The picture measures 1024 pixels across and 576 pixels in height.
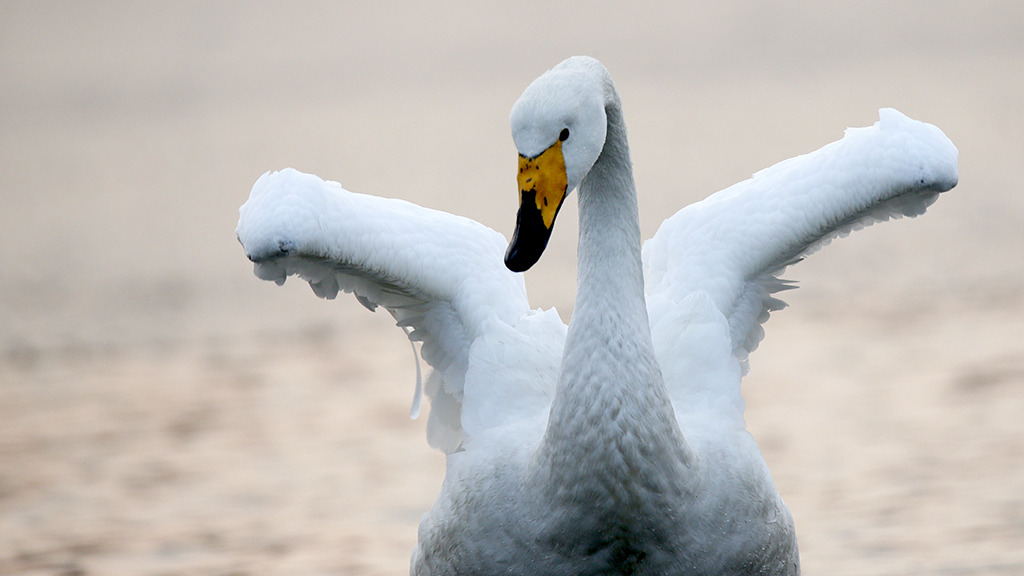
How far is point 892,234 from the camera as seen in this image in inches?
543

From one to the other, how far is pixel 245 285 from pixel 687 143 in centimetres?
526

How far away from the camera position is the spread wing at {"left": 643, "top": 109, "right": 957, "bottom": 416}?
5543 millimetres

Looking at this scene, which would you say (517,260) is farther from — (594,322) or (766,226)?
(766,226)

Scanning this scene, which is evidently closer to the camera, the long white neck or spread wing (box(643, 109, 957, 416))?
the long white neck

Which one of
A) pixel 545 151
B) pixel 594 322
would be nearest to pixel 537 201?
pixel 545 151

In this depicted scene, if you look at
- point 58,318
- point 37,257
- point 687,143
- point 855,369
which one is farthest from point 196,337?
point 687,143

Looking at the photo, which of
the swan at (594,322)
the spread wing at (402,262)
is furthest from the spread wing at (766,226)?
the spread wing at (402,262)

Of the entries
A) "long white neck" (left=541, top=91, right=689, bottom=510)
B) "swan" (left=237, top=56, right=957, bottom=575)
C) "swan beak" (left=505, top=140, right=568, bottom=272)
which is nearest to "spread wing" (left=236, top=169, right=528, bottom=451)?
"swan" (left=237, top=56, right=957, bottom=575)

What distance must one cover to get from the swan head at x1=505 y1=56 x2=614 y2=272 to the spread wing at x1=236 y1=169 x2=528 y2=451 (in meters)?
1.03

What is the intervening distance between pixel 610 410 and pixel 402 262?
1209 mm

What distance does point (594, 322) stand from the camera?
481cm

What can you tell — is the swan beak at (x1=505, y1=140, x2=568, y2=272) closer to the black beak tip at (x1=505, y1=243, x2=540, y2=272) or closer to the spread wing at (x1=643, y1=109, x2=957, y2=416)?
the black beak tip at (x1=505, y1=243, x2=540, y2=272)

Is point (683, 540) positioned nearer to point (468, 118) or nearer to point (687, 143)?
point (687, 143)

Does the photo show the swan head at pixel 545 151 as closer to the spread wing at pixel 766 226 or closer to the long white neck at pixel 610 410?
the long white neck at pixel 610 410
